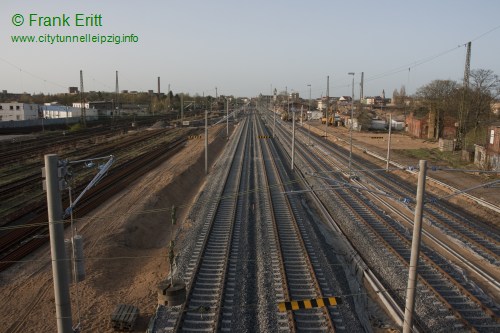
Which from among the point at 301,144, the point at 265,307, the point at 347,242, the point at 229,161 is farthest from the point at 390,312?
the point at 301,144

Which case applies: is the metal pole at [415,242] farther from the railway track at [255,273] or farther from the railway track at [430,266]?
the railway track at [430,266]

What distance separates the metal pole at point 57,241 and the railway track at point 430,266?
21.9 ft

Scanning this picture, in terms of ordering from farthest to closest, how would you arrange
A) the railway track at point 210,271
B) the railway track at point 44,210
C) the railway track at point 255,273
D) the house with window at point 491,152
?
the house with window at point 491,152 → the railway track at point 44,210 → the railway track at point 210,271 → the railway track at point 255,273

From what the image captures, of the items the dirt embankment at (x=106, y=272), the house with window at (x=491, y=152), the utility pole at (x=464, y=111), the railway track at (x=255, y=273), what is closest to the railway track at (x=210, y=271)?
the railway track at (x=255, y=273)

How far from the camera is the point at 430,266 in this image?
50.7 feet

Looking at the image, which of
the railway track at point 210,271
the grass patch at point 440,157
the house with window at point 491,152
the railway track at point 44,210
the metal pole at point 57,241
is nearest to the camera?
the metal pole at point 57,241

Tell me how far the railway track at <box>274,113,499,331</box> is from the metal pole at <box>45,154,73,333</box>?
21.9 feet

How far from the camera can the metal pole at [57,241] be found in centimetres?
752

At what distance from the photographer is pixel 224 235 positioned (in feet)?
61.7

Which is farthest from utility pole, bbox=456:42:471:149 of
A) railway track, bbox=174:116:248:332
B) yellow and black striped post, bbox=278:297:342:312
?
yellow and black striped post, bbox=278:297:342:312

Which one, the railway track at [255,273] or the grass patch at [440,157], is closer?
the railway track at [255,273]

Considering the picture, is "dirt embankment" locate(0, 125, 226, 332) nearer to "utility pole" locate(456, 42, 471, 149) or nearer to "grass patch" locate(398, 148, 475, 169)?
"grass patch" locate(398, 148, 475, 169)

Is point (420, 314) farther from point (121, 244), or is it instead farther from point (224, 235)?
point (121, 244)

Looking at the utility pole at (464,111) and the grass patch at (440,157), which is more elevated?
the utility pole at (464,111)
